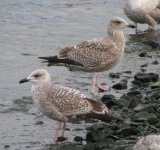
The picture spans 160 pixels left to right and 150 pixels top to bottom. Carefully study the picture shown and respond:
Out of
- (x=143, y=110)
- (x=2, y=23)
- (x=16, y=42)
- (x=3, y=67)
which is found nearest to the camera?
(x=143, y=110)

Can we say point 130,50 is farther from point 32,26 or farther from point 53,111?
point 53,111

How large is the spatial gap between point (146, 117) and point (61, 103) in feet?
4.07

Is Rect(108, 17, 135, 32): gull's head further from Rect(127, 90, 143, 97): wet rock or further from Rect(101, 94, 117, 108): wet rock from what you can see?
Rect(101, 94, 117, 108): wet rock

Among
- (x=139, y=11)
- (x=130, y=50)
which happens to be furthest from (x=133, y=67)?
(x=139, y=11)

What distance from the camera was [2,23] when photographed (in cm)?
1827

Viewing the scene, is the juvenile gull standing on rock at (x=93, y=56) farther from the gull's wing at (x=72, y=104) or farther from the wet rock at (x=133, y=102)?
Result: the gull's wing at (x=72, y=104)

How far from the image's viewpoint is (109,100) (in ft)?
39.3

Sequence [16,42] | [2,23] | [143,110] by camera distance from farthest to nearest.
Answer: [2,23]
[16,42]
[143,110]

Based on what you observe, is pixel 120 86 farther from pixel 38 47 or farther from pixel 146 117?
pixel 38 47

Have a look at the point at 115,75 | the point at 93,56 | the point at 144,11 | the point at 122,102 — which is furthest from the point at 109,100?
the point at 144,11

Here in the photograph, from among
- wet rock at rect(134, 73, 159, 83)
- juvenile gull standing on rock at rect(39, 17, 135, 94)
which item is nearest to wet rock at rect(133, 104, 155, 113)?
juvenile gull standing on rock at rect(39, 17, 135, 94)

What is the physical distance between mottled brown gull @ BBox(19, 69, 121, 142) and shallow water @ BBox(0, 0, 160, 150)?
0.35 m

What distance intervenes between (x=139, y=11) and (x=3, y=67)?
5.41 meters

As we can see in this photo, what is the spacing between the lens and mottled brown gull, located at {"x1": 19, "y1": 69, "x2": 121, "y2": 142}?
10391mm
